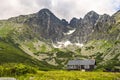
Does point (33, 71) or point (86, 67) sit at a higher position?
point (86, 67)

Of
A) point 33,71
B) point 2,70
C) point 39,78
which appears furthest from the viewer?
point 33,71

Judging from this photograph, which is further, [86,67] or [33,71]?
[86,67]

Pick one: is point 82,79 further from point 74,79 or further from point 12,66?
point 12,66

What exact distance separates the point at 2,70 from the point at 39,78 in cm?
1271

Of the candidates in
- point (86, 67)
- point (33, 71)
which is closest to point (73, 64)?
point (86, 67)

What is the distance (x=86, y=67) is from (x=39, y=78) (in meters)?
108

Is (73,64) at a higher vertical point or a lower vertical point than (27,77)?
higher

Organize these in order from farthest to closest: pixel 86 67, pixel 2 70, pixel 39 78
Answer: pixel 86 67 → pixel 2 70 → pixel 39 78

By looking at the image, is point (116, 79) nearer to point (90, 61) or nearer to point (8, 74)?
point (8, 74)

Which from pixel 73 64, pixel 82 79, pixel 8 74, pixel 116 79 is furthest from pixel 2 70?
pixel 73 64

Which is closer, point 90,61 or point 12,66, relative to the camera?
point 12,66

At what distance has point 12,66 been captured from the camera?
87188mm

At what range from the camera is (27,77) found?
3199 inches

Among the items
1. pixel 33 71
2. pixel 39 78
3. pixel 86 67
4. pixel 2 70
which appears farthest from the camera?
pixel 86 67
